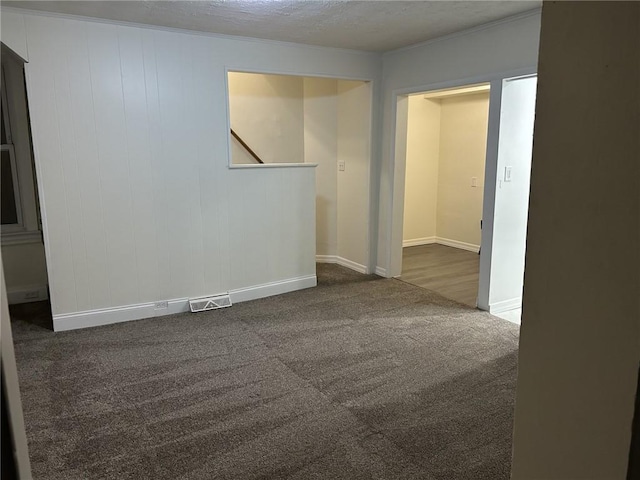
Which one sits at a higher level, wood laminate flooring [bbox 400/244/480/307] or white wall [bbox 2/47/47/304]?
white wall [bbox 2/47/47/304]

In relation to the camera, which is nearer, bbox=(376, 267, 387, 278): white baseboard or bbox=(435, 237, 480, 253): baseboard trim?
bbox=(376, 267, 387, 278): white baseboard

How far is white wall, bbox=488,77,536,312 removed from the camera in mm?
3842

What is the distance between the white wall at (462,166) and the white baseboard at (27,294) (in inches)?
204

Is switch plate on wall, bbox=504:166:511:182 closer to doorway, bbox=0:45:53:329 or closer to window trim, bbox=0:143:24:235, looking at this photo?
doorway, bbox=0:45:53:329

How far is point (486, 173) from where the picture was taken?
397cm

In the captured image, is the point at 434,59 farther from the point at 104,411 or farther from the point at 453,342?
the point at 104,411

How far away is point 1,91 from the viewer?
4172mm

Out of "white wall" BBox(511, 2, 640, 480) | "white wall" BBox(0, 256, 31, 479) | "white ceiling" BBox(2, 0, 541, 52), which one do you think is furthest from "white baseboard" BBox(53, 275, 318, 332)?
"white wall" BBox(511, 2, 640, 480)

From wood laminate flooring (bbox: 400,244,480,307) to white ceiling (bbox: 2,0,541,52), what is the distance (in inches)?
95.2

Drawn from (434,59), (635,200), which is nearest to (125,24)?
(434,59)

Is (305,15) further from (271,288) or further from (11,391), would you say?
(11,391)

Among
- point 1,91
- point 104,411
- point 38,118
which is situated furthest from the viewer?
point 1,91

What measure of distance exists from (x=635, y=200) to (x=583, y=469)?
14.3 inches

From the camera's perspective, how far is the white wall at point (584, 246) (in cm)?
54
